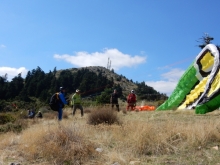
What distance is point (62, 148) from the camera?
610cm

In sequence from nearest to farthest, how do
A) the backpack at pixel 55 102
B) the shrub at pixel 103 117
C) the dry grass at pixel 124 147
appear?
the dry grass at pixel 124 147 → the shrub at pixel 103 117 → the backpack at pixel 55 102

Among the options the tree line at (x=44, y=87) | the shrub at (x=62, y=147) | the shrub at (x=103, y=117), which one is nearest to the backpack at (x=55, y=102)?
the shrub at (x=103, y=117)

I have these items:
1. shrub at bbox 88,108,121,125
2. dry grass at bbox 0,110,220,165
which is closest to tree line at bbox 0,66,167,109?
shrub at bbox 88,108,121,125

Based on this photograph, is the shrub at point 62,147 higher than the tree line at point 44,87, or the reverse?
the tree line at point 44,87

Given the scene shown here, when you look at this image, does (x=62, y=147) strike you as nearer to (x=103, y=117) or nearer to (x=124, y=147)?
(x=124, y=147)

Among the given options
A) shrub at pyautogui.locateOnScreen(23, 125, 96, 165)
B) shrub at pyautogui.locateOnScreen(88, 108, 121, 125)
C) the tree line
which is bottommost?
shrub at pyautogui.locateOnScreen(23, 125, 96, 165)

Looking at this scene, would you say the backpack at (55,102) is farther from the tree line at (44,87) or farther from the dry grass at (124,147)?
the tree line at (44,87)

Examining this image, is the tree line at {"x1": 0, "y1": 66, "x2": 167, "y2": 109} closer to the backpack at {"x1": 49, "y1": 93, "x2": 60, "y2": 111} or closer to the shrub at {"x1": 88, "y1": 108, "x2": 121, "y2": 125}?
the backpack at {"x1": 49, "y1": 93, "x2": 60, "y2": 111}

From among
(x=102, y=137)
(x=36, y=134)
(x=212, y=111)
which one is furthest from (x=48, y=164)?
(x=212, y=111)

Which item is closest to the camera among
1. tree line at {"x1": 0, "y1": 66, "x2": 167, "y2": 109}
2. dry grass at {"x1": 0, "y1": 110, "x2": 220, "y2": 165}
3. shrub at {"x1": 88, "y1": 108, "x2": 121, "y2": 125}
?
dry grass at {"x1": 0, "y1": 110, "x2": 220, "y2": 165}

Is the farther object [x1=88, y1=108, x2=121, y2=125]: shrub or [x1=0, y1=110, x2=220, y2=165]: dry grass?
[x1=88, y1=108, x2=121, y2=125]: shrub

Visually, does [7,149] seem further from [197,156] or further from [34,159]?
[197,156]

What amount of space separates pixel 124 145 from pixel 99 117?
12.7 feet

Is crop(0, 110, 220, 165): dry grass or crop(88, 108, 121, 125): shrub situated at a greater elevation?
crop(88, 108, 121, 125): shrub
